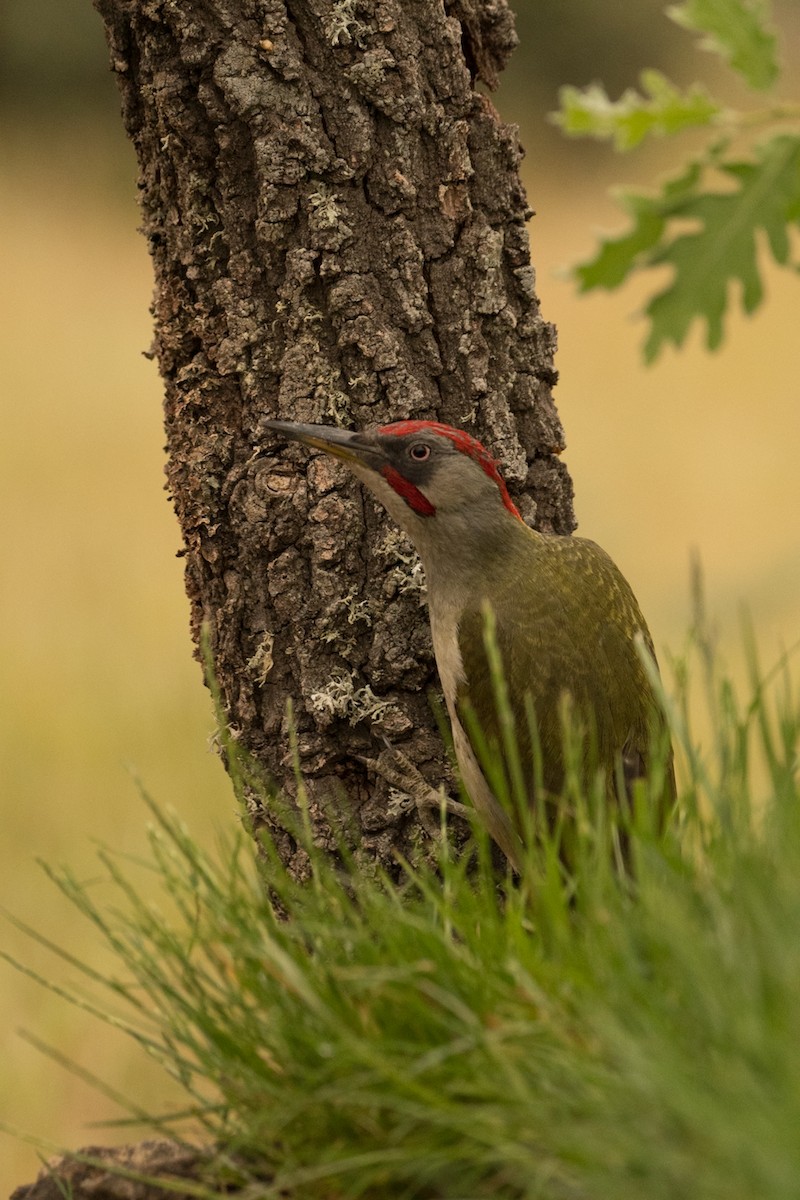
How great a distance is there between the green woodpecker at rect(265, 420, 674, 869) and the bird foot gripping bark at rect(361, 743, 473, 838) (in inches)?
2.7

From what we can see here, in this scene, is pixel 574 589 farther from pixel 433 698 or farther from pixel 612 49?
pixel 612 49

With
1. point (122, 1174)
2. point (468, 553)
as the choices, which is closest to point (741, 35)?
point (468, 553)

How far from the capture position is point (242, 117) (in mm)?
2184

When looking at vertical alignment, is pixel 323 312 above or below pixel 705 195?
above

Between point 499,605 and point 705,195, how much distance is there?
1.22 metres

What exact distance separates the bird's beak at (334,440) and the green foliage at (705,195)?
3.01ft

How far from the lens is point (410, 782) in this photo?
229 centimetres

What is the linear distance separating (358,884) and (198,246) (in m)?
1.18

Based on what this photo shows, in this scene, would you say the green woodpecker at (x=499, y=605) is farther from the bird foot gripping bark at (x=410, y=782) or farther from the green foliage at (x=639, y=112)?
the green foliage at (x=639, y=112)

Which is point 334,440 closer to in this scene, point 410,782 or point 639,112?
point 410,782

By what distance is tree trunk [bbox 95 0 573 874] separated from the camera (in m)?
2.20

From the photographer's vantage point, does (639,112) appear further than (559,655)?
No

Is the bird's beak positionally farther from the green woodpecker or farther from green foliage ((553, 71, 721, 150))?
green foliage ((553, 71, 721, 150))

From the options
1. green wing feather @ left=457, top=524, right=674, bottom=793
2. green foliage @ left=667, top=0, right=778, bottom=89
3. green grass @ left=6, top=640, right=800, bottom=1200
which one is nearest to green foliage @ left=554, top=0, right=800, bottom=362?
green foliage @ left=667, top=0, right=778, bottom=89
